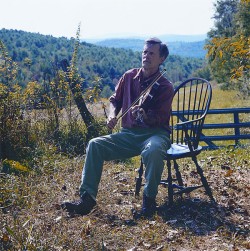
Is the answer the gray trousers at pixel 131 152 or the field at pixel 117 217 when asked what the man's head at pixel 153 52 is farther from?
the field at pixel 117 217

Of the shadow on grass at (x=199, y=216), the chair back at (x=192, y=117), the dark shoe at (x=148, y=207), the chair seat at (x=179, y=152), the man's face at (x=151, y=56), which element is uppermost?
the man's face at (x=151, y=56)

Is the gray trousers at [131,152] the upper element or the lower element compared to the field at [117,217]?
upper

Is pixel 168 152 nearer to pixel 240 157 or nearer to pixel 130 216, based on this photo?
pixel 130 216

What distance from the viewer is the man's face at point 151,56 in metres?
4.89

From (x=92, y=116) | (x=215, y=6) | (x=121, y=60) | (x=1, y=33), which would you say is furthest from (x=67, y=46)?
(x=92, y=116)

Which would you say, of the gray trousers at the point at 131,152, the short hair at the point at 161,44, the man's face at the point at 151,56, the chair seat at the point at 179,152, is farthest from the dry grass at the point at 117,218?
the short hair at the point at 161,44

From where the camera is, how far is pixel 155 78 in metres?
5.00

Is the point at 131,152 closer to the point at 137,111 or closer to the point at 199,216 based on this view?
the point at 137,111

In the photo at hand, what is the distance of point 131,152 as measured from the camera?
497 centimetres

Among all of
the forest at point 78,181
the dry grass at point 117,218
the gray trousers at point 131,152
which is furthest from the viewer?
the gray trousers at point 131,152

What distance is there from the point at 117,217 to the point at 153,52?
184 centimetres

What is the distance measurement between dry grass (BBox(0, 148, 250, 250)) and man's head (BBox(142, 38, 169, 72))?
1575mm

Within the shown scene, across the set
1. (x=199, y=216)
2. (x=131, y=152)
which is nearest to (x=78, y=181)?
(x=131, y=152)

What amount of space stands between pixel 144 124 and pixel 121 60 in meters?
117
